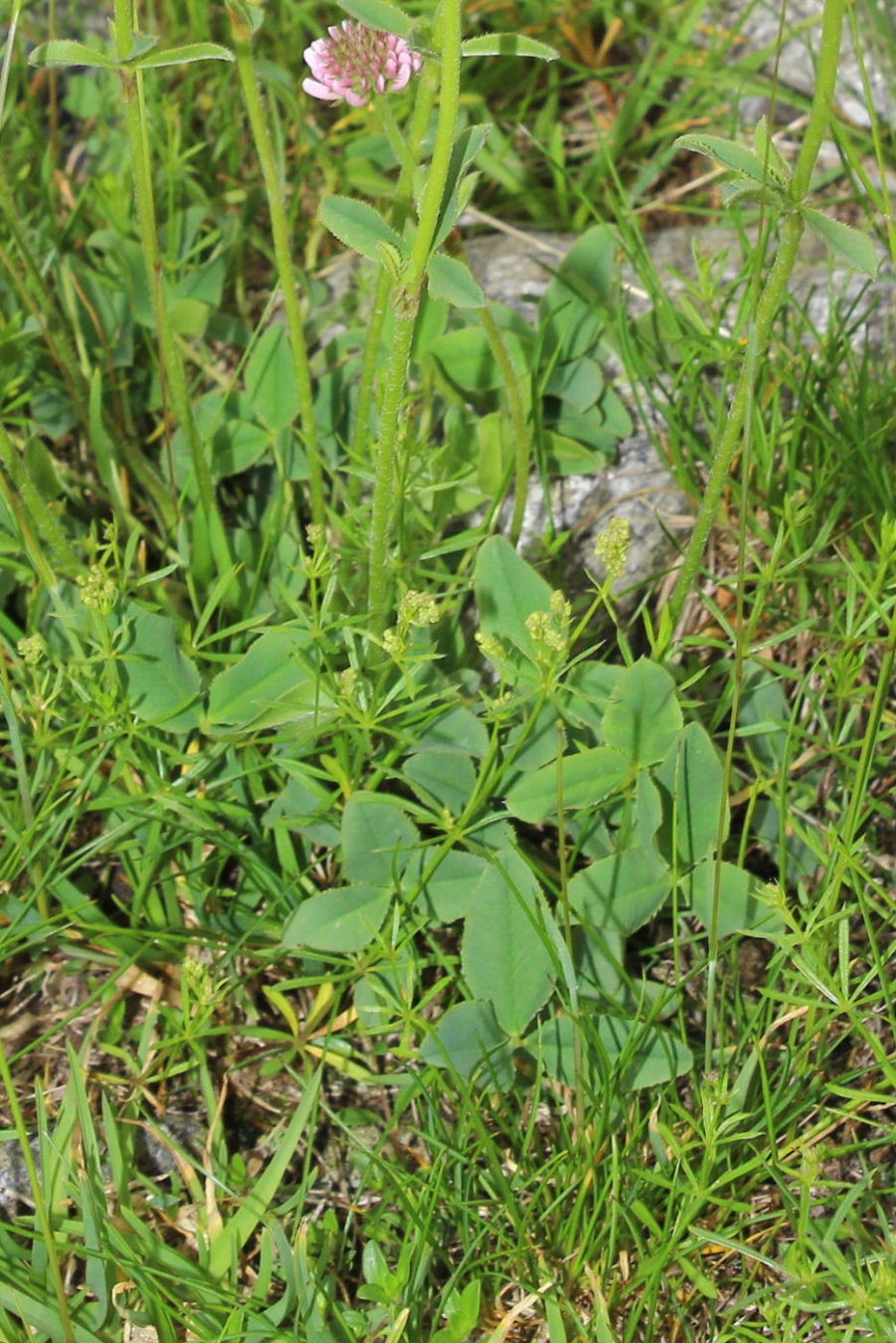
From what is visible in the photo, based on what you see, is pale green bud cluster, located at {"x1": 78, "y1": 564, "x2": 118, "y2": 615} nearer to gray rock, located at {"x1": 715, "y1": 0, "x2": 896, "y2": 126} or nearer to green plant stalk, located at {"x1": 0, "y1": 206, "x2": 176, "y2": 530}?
green plant stalk, located at {"x1": 0, "y1": 206, "x2": 176, "y2": 530}

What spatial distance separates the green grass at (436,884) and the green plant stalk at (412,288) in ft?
0.34

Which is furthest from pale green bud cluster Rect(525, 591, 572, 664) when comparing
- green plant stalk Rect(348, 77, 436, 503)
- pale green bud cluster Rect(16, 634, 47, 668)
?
pale green bud cluster Rect(16, 634, 47, 668)

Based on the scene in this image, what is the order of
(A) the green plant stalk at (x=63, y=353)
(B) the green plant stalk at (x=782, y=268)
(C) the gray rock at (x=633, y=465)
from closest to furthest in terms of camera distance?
1. (B) the green plant stalk at (x=782, y=268)
2. (A) the green plant stalk at (x=63, y=353)
3. (C) the gray rock at (x=633, y=465)

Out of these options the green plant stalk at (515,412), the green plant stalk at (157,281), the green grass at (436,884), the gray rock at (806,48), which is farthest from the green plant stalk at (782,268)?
the gray rock at (806,48)

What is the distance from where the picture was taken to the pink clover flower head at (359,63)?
1855 millimetres

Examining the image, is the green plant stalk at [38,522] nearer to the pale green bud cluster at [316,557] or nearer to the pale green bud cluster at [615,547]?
the pale green bud cluster at [316,557]

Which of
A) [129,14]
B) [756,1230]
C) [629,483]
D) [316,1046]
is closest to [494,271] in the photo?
[629,483]

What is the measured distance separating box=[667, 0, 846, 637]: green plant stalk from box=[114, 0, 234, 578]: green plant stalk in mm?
Result: 775

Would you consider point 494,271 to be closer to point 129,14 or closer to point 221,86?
point 221,86

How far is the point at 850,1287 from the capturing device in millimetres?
1619

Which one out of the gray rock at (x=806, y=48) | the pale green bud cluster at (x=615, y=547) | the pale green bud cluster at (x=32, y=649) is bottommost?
the pale green bud cluster at (x=32, y=649)

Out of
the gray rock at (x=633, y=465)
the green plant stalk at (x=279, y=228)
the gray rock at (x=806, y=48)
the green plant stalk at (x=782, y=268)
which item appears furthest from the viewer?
the gray rock at (x=806, y=48)

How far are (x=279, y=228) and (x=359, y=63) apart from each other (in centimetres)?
27

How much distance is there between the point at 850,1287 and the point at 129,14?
1.89 metres
